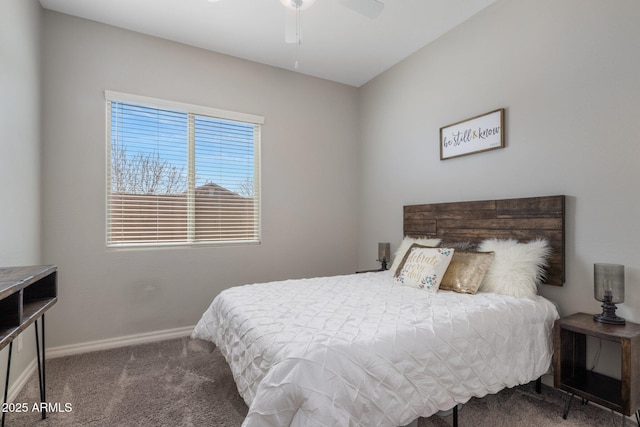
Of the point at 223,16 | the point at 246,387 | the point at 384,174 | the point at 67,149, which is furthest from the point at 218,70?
the point at 246,387

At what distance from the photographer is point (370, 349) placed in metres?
1.39

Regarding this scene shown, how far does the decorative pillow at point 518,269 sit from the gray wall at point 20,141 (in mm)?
3184

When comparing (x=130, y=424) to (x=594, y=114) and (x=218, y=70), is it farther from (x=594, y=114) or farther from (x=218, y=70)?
(x=594, y=114)

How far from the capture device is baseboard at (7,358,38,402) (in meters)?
2.07

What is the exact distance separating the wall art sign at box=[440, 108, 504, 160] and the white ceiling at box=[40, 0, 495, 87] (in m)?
0.93

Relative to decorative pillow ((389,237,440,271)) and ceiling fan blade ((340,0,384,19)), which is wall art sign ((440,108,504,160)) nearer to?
decorative pillow ((389,237,440,271))

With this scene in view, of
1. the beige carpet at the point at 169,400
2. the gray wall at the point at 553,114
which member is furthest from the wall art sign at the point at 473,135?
the beige carpet at the point at 169,400

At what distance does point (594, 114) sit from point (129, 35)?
3.81m

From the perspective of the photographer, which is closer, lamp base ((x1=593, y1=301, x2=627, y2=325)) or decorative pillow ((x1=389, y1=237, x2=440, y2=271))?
lamp base ((x1=593, y1=301, x2=627, y2=325))

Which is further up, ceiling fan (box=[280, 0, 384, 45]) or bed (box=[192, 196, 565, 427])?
ceiling fan (box=[280, 0, 384, 45])

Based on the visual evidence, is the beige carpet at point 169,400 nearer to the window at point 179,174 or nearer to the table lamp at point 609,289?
the table lamp at point 609,289

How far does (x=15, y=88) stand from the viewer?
214cm

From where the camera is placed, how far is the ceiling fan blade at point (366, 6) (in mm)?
2039

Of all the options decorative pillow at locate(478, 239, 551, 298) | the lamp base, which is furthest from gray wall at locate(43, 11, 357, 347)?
the lamp base
